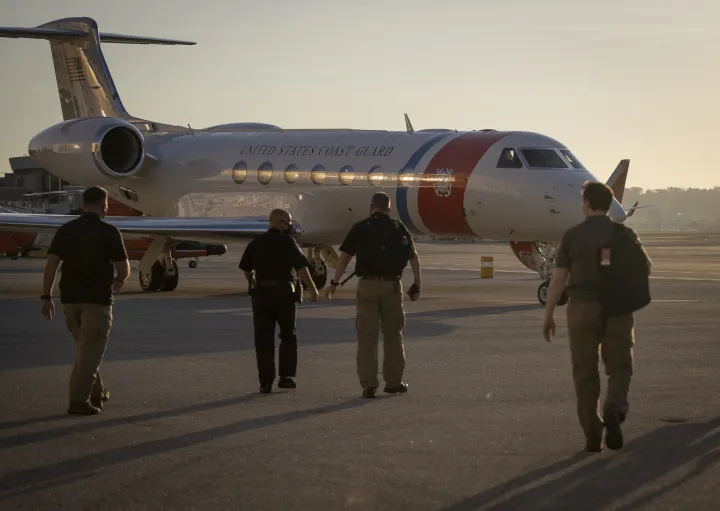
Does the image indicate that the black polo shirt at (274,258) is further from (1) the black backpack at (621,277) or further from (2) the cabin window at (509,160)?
(2) the cabin window at (509,160)

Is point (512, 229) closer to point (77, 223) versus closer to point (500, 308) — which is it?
point (500, 308)

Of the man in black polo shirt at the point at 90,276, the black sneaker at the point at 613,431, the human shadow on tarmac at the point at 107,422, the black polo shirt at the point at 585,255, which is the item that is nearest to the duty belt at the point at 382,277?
the human shadow on tarmac at the point at 107,422

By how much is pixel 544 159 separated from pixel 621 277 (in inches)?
582

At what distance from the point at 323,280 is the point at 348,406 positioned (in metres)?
17.2

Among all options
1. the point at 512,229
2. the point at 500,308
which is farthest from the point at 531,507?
the point at 512,229

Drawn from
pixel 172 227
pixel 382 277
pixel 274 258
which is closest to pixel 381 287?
pixel 382 277

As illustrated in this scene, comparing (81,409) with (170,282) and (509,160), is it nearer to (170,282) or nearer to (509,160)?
(509,160)

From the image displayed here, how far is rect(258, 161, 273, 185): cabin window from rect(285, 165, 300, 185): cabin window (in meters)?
0.48

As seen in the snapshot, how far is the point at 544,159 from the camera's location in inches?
907

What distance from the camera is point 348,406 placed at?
1017 centimetres

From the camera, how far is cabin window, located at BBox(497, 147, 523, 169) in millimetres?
22984

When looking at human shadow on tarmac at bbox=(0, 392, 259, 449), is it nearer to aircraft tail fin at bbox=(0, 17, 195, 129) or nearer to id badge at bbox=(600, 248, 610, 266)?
id badge at bbox=(600, 248, 610, 266)

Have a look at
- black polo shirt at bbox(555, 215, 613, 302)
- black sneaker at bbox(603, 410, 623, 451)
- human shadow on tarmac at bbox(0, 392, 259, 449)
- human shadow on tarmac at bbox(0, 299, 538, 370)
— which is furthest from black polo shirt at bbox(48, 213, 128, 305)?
black sneaker at bbox(603, 410, 623, 451)

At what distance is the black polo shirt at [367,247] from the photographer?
36.5ft
